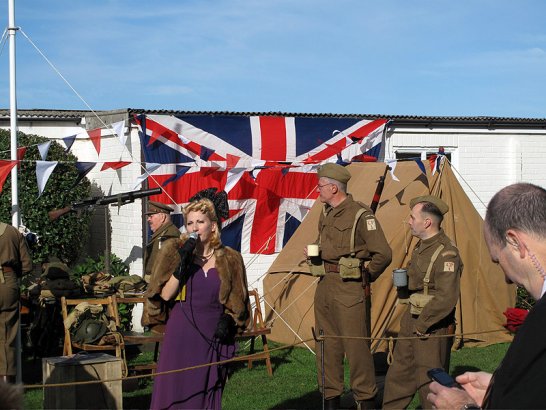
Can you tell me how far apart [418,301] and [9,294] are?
4.17m

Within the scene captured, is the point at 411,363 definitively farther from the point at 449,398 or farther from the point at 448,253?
the point at 449,398

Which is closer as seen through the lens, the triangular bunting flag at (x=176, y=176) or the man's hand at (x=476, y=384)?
the man's hand at (x=476, y=384)

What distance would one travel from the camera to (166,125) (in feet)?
37.4

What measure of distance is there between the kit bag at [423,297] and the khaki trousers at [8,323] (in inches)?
161

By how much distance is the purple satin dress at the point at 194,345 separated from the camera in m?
5.00

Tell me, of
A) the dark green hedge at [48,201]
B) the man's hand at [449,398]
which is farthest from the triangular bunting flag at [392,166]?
the man's hand at [449,398]

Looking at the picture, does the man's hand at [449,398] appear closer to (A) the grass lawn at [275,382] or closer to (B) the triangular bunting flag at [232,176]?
(A) the grass lawn at [275,382]

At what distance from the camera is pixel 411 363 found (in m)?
6.70

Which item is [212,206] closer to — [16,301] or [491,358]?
[16,301]

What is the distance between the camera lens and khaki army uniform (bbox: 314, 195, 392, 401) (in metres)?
7.24

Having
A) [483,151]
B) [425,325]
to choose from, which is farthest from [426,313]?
[483,151]

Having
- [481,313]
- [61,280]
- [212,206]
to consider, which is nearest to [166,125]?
[61,280]

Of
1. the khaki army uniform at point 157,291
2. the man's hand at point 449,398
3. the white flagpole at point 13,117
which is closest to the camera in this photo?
the man's hand at point 449,398

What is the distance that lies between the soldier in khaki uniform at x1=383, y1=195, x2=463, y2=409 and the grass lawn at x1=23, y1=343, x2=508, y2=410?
131 centimetres
